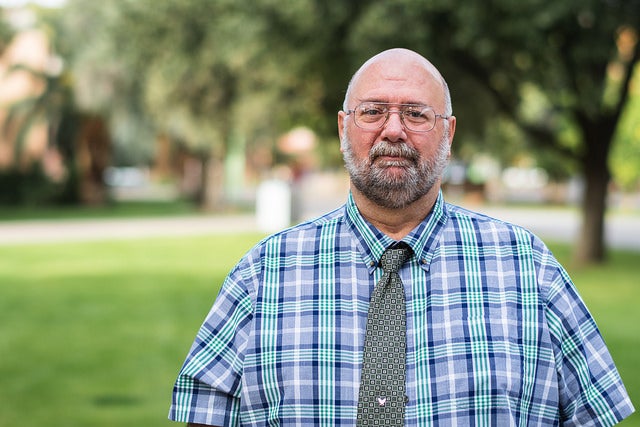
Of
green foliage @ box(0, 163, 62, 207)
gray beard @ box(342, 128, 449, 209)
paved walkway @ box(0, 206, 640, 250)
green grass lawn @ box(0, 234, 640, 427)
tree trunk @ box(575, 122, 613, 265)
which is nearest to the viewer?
gray beard @ box(342, 128, 449, 209)

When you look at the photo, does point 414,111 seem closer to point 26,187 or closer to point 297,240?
point 297,240

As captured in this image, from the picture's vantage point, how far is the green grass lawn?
665 cm

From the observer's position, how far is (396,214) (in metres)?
2.24

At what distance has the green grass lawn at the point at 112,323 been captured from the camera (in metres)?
6.65

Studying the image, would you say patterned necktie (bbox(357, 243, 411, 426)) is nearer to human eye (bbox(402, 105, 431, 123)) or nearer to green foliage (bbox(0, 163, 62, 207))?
human eye (bbox(402, 105, 431, 123))

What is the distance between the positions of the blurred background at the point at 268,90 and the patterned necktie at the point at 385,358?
4.95 metres

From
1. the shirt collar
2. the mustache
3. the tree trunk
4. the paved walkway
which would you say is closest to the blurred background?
the tree trunk

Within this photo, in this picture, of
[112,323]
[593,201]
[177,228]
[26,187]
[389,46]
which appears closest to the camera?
[112,323]

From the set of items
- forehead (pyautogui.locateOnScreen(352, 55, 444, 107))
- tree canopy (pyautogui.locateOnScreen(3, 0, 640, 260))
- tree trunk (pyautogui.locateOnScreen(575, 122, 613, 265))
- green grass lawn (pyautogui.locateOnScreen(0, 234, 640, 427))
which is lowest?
green grass lawn (pyautogui.locateOnScreen(0, 234, 640, 427))

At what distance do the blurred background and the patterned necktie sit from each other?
16.2ft

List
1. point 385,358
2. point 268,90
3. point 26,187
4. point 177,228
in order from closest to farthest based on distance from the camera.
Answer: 1. point 385,358
2. point 268,90
3. point 177,228
4. point 26,187

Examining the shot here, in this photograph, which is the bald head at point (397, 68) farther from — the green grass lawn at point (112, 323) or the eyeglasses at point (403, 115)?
the green grass lawn at point (112, 323)

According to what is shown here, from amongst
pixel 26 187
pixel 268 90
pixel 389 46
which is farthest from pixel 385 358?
pixel 26 187

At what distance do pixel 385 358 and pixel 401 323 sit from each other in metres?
0.09
